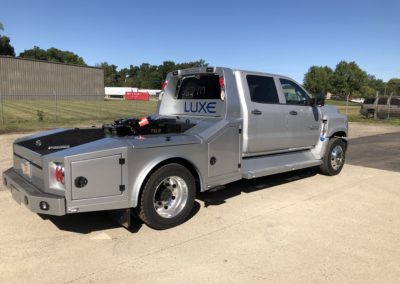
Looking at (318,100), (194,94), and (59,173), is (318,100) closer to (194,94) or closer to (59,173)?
(194,94)

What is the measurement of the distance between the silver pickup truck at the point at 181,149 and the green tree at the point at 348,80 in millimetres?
91417

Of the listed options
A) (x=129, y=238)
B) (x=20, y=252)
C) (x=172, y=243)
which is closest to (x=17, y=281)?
(x=20, y=252)

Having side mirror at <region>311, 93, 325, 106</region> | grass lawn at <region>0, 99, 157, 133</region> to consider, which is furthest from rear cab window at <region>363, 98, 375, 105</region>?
side mirror at <region>311, 93, 325, 106</region>

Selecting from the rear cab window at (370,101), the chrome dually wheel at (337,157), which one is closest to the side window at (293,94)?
the chrome dually wheel at (337,157)

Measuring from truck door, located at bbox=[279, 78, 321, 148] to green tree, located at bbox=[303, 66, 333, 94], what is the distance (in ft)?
298

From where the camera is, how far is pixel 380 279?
3.49 meters

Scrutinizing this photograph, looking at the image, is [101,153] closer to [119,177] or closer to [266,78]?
[119,177]

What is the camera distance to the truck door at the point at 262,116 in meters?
5.73

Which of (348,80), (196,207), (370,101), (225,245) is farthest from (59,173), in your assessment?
(348,80)

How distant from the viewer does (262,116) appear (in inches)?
234

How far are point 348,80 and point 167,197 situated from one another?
9722 cm

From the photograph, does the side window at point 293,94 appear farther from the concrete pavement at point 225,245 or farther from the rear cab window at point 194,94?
the concrete pavement at point 225,245

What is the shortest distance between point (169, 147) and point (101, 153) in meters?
0.87

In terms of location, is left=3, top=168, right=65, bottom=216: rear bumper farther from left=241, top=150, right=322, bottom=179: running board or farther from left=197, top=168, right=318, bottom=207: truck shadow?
left=241, top=150, right=322, bottom=179: running board
